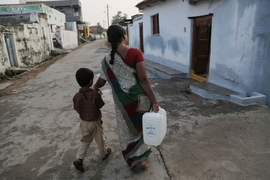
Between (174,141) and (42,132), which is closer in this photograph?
(174,141)

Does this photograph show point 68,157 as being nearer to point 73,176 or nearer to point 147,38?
point 73,176

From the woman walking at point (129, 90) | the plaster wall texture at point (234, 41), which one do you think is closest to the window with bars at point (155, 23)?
the plaster wall texture at point (234, 41)

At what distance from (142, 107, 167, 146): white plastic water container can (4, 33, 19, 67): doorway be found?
9.68 meters

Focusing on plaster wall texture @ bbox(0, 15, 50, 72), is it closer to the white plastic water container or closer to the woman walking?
the woman walking

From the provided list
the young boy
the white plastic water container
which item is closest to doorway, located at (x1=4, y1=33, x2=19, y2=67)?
the young boy

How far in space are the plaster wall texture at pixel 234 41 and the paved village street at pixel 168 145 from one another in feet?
2.24

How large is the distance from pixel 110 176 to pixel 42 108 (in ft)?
9.96

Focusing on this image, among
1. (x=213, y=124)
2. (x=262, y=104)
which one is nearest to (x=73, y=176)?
(x=213, y=124)

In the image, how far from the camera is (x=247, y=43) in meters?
4.08

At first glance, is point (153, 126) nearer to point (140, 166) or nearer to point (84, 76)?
point (140, 166)

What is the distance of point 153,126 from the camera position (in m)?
1.97

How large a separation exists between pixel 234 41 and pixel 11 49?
9.81 metres

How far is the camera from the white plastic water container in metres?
1.96

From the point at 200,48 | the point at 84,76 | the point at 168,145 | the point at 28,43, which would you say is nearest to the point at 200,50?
the point at 200,48
